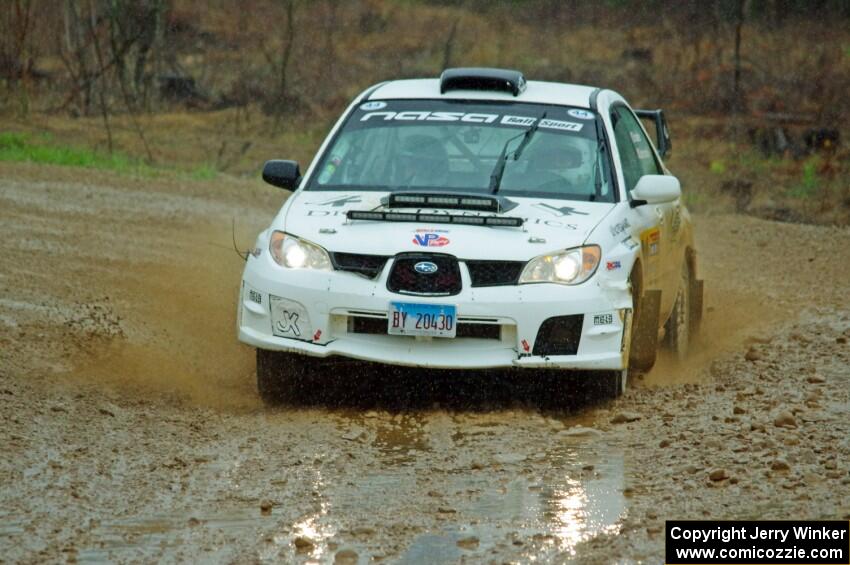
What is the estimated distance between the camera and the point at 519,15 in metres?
31.3

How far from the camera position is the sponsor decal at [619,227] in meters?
7.38

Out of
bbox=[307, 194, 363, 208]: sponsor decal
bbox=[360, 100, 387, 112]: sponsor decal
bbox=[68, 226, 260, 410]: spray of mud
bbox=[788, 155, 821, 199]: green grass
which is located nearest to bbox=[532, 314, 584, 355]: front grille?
bbox=[307, 194, 363, 208]: sponsor decal

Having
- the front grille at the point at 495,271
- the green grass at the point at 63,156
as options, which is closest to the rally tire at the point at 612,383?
the front grille at the point at 495,271

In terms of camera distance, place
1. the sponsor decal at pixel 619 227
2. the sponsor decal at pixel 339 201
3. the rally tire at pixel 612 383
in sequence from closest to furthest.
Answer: the rally tire at pixel 612 383 < the sponsor decal at pixel 619 227 < the sponsor decal at pixel 339 201

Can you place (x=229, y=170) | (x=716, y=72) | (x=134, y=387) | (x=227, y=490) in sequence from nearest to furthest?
1. (x=227, y=490)
2. (x=134, y=387)
3. (x=229, y=170)
4. (x=716, y=72)

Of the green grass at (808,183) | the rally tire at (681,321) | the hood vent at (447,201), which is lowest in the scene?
the green grass at (808,183)

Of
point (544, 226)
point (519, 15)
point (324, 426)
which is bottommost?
point (519, 15)

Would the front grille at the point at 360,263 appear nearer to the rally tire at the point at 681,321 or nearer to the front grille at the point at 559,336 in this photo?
the front grille at the point at 559,336

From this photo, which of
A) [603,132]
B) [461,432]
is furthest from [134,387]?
[603,132]

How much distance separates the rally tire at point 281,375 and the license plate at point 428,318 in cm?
66

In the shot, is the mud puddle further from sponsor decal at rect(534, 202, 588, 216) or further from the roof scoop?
the roof scoop

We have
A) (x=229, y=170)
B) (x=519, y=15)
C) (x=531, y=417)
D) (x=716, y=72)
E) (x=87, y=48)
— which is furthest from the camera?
(x=519, y=15)

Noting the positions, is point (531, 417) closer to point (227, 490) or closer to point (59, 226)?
point (227, 490)

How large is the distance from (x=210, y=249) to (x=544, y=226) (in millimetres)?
5469
